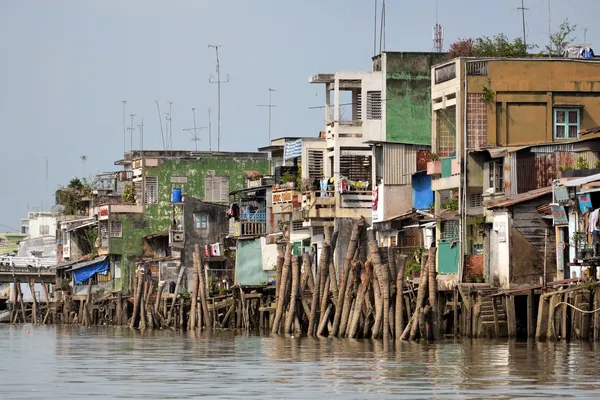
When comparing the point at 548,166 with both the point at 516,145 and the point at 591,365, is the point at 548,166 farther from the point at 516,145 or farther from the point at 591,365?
the point at 591,365

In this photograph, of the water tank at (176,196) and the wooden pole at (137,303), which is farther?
the water tank at (176,196)

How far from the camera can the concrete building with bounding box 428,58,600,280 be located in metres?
59.3

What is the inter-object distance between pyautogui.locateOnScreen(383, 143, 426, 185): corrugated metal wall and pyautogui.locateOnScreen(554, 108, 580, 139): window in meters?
8.01

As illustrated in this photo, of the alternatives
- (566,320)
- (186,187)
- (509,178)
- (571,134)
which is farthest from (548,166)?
(186,187)

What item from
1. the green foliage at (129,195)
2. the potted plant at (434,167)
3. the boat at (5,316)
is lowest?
the boat at (5,316)

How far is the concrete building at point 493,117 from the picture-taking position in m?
59.3

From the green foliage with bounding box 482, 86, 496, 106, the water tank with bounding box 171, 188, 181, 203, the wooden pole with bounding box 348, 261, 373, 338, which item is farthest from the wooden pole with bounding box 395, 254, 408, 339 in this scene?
the water tank with bounding box 171, 188, 181, 203

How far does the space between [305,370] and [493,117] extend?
930 inches

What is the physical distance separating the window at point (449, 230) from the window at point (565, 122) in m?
5.20

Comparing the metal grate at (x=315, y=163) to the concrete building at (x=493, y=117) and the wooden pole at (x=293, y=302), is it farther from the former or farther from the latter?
the concrete building at (x=493, y=117)

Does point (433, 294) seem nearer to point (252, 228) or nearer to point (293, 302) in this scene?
point (293, 302)

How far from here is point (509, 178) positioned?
56.7 metres

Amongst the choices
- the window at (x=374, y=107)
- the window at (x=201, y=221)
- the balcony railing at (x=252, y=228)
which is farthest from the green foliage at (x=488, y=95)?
the window at (x=201, y=221)

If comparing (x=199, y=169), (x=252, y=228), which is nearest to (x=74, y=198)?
(x=199, y=169)
